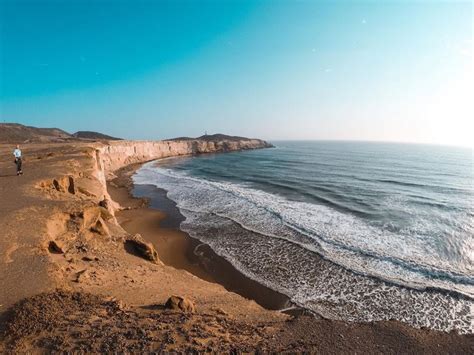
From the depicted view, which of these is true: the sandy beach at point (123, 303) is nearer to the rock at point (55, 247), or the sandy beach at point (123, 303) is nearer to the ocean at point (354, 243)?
the rock at point (55, 247)

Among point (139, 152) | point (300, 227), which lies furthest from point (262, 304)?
point (139, 152)

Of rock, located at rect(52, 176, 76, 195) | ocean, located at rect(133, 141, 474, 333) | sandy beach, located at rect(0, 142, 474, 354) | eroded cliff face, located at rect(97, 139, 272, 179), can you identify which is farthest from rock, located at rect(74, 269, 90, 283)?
eroded cliff face, located at rect(97, 139, 272, 179)

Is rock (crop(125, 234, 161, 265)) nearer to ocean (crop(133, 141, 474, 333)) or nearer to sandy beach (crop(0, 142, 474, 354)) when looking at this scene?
sandy beach (crop(0, 142, 474, 354))

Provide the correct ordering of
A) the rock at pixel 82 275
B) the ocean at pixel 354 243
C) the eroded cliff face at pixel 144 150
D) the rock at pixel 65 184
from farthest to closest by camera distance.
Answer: the eroded cliff face at pixel 144 150 < the rock at pixel 65 184 < the ocean at pixel 354 243 < the rock at pixel 82 275

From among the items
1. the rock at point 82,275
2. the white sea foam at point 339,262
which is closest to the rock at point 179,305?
the rock at point 82,275

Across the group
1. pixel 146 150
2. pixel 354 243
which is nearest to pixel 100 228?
pixel 354 243

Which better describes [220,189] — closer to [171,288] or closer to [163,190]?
Answer: [163,190]
